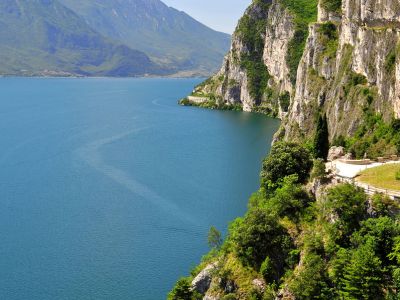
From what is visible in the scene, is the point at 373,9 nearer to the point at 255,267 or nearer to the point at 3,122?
the point at 255,267

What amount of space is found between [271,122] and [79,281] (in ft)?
353

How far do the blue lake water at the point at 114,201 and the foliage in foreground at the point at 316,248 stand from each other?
12086 mm

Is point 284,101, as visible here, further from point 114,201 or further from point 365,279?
point 365,279

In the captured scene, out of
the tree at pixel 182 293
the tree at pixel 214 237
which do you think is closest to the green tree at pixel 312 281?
the tree at pixel 182 293

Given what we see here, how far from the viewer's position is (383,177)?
159 feet

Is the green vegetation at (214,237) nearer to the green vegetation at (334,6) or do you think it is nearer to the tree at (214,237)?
the tree at (214,237)

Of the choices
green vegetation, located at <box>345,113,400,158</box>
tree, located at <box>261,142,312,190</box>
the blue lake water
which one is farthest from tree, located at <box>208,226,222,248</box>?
green vegetation, located at <box>345,113,400,158</box>

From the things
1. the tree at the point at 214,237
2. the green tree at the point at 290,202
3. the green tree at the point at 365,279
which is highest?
the green tree at the point at 290,202

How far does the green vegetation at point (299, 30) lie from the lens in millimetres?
165875

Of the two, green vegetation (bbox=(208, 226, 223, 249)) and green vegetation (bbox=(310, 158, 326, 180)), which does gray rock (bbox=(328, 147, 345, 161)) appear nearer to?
green vegetation (bbox=(310, 158, 326, 180))

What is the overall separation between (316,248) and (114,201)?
4405cm

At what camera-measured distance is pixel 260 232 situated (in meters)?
48.6

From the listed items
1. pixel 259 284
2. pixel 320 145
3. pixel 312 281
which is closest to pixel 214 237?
pixel 259 284

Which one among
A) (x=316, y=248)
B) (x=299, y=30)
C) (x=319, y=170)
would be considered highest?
(x=299, y=30)
